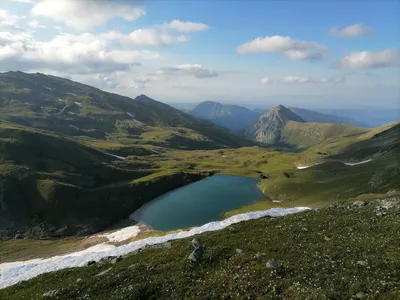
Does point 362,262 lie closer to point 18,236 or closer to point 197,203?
point 197,203

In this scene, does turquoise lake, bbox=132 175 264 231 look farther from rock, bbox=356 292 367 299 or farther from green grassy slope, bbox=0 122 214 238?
rock, bbox=356 292 367 299

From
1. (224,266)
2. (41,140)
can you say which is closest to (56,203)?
(41,140)

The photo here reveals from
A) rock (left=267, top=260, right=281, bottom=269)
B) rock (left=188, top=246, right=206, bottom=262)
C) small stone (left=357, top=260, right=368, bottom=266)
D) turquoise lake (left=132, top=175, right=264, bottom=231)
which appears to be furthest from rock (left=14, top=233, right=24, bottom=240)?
small stone (left=357, top=260, right=368, bottom=266)

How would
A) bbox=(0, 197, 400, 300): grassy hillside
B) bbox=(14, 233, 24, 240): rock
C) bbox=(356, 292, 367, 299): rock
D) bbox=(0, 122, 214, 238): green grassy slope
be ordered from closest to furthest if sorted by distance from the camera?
bbox=(356, 292, 367, 299): rock < bbox=(0, 197, 400, 300): grassy hillside < bbox=(14, 233, 24, 240): rock < bbox=(0, 122, 214, 238): green grassy slope

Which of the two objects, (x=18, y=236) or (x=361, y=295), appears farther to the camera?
(x=18, y=236)

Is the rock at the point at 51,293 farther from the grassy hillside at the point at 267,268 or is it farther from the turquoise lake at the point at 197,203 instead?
the turquoise lake at the point at 197,203

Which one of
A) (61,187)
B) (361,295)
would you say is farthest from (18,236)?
(361,295)

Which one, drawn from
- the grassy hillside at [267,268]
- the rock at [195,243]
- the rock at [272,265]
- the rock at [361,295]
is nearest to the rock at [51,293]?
the grassy hillside at [267,268]

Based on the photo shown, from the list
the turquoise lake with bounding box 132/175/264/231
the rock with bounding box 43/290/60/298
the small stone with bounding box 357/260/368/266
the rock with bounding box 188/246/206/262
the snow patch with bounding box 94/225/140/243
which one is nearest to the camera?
the small stone with bounding box 357/260/368/266
